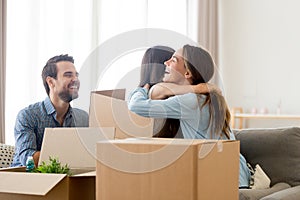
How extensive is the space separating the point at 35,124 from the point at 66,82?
0.99ft

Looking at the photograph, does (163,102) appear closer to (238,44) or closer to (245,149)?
(245,149)

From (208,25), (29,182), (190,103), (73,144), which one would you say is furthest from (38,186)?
(208,25)

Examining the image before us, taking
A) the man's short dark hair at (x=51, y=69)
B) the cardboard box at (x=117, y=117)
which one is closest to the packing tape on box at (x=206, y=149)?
the cardboard box at (x=117, y=117)

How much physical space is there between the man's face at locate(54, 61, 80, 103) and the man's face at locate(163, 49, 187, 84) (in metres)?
0.89

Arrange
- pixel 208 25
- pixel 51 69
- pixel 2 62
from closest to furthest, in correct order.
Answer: pixel 51 69
pixel 2 62
pixel 208 25

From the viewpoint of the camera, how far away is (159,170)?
127 cm

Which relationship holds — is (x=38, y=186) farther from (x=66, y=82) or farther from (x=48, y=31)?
(x=48, y=31)

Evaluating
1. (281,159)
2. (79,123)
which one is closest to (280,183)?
(281,159)

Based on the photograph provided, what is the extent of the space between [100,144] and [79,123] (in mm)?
1293

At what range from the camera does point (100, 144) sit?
1.34 meters

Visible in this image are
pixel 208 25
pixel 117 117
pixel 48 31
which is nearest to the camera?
pixel 117 117

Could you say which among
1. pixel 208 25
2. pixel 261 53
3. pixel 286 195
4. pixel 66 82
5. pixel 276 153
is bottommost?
pixel 286 195

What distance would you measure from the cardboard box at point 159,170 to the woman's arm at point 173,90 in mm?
508

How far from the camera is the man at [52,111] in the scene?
2414 millimetres
